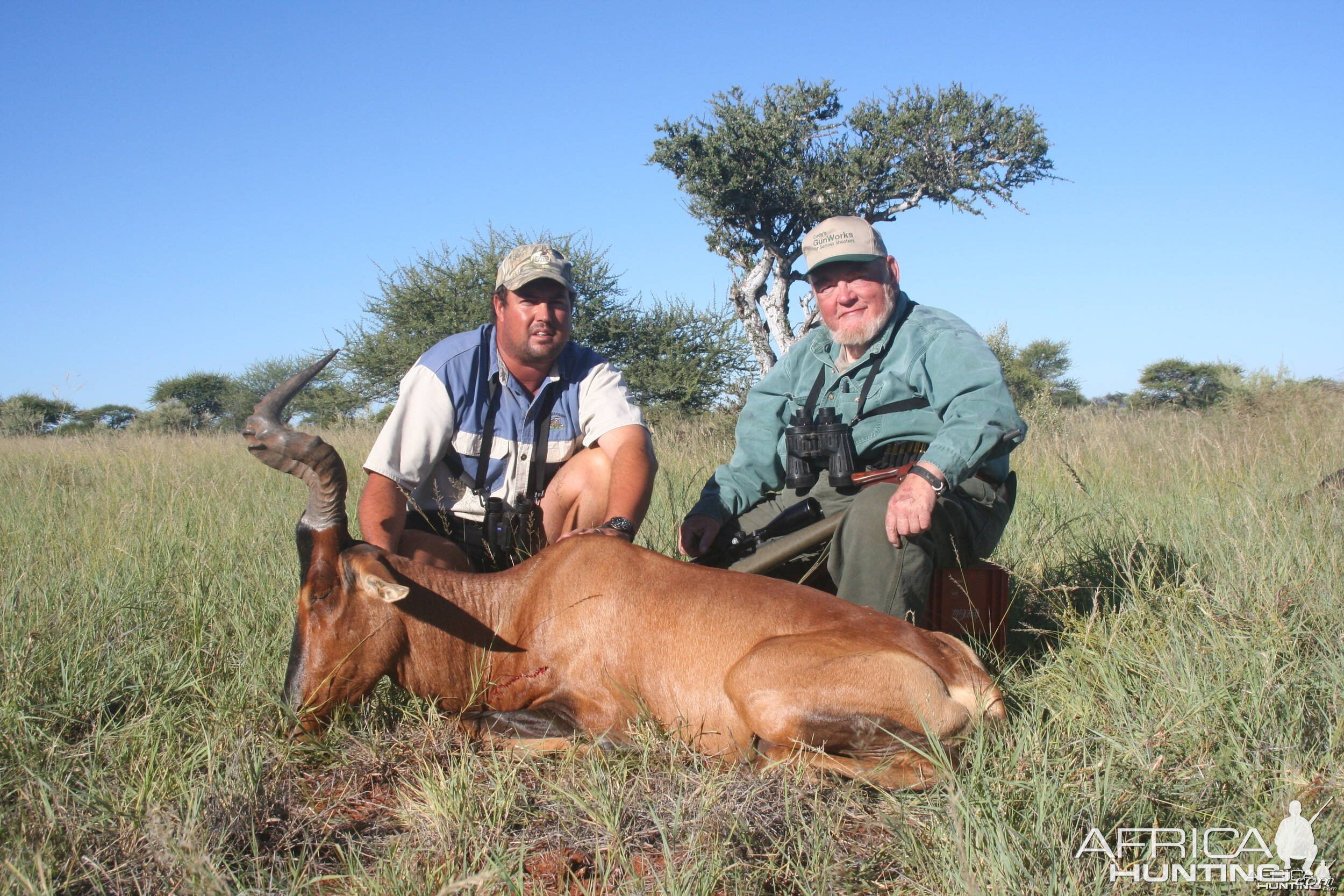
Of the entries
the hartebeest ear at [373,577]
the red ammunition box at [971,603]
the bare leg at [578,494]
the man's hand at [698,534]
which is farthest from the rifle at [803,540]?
the hartebeest ear at [373,577]

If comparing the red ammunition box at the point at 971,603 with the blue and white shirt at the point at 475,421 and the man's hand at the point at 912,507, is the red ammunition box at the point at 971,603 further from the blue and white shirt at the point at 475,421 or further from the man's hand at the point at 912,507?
the blue and white shirt at the point at 475,421

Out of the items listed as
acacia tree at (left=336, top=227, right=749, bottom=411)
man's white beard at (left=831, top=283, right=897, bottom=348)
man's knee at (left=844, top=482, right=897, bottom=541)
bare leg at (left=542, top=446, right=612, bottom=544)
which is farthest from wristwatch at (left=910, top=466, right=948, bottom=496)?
acacia tree at (left=336, top=227, right=749, bottom=411)

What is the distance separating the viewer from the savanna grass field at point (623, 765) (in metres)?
2.32

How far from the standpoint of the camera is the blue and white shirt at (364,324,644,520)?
436cm

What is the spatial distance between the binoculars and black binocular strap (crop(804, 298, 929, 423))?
0.07 meters

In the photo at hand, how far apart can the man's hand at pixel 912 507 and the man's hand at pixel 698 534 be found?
3.84 ft

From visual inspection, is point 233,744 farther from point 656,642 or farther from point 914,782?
point 914,782

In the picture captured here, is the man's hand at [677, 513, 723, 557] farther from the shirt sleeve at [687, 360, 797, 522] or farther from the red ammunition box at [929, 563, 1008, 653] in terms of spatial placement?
the red ammunition box at [929, 563, 1008, 653]

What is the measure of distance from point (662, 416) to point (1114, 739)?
1351 cm

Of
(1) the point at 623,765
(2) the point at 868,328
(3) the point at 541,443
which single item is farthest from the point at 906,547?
(3) the point at 541,443

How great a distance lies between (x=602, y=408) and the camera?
4746 millimetres

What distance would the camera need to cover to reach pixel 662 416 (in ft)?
53.3

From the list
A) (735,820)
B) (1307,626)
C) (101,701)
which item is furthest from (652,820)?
(1307,626)

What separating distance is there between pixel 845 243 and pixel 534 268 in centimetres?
152
